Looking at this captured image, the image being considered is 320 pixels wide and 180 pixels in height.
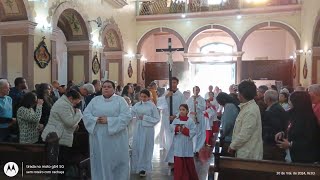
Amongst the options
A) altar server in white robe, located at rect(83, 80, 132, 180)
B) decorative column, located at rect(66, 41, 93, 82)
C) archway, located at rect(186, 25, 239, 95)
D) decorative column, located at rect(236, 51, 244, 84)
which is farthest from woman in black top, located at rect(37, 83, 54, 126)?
archway, located at rect(186, 25, 239, 95)

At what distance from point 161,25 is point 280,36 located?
25.8 feet

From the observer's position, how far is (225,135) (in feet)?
15.5

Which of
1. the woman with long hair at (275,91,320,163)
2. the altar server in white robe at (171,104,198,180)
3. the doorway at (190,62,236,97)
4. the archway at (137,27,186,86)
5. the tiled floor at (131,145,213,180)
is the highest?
the archway at (137,27,186,86)

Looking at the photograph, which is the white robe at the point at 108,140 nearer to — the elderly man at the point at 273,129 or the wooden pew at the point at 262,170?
the wooden pew at the point at 262,170

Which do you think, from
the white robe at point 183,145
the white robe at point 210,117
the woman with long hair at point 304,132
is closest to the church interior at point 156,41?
the white robe at point 183,145

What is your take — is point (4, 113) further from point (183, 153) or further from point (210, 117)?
point (210, 117)

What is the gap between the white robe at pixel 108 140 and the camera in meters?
4.54

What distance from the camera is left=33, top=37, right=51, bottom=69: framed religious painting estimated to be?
9.78 metres

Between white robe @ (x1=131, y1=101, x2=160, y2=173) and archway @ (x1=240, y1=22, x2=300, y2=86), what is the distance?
11634 mm

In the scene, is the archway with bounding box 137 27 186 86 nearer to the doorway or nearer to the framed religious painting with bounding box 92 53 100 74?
the doorway

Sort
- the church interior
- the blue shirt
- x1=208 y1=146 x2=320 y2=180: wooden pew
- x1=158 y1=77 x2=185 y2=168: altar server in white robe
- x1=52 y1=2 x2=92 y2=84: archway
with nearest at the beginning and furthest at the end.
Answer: x1=208 y1=146 x2=320 y2=180: wooden pew, the blue shirt, x1=158 y1=77 x2=185 y2=168: altar server in white robe, the church interior, x1=52 y1=2 x2=92 y2=84: archway

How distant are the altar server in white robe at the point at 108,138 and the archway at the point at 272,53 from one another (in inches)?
518

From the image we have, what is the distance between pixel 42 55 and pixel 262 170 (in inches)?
335

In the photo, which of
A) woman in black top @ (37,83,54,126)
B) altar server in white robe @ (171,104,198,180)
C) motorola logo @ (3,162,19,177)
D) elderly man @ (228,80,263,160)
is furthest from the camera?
woman in black top @ (37,83,54,126)
